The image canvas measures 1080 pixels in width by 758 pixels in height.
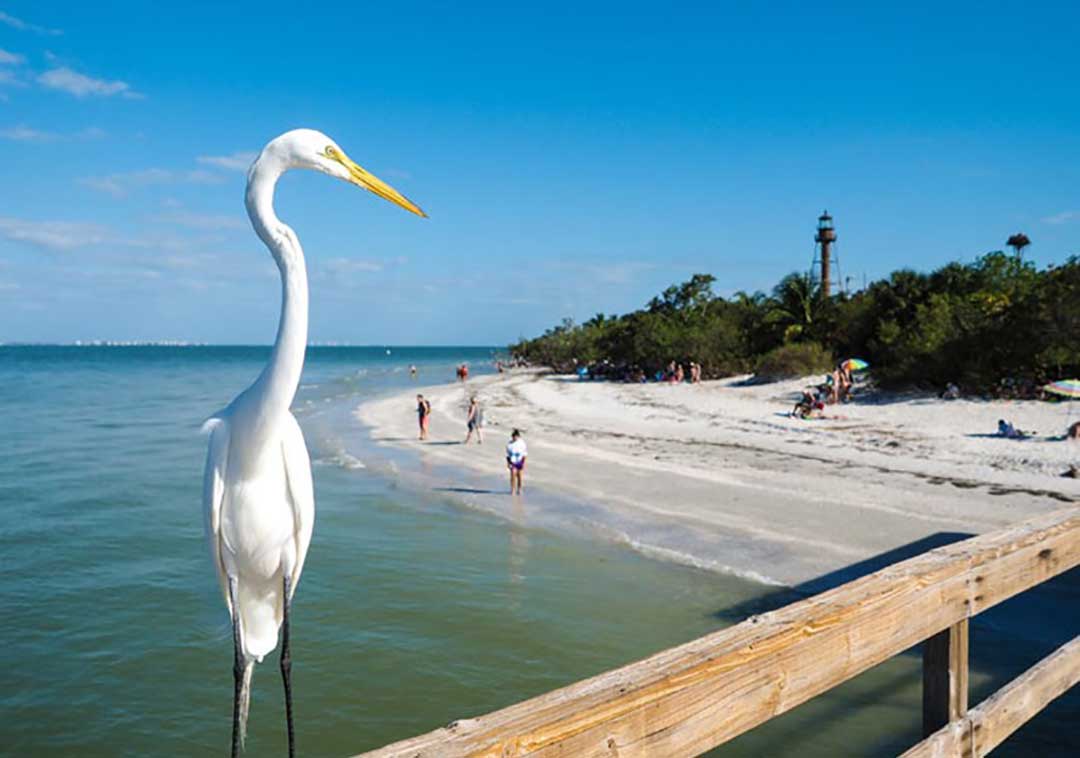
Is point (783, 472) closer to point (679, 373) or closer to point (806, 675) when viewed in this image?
point (806, 675)

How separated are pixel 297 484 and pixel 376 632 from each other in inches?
192

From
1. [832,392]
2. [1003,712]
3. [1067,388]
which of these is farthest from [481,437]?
[1003,712]

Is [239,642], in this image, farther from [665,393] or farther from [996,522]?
[665,393]

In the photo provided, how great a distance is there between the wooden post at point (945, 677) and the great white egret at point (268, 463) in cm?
253

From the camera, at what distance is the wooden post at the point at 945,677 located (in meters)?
2.27

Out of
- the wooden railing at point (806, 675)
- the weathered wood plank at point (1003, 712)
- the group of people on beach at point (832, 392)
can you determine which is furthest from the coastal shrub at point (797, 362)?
the wooden railing at point (806, 675)

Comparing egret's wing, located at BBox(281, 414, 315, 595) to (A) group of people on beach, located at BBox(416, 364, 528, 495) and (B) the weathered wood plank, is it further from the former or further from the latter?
(A) group of people on beach, located at BBox(416, 364, 528, 495)

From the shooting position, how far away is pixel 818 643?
1.79 m

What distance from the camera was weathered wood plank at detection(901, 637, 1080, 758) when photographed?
222 cm

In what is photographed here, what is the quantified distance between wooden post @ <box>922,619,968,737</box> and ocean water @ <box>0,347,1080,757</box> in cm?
A: 352

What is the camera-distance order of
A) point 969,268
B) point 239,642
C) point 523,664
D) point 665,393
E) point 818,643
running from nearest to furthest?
point 818,643
point 239,642
point 523,664
point 969,268
point 665,393

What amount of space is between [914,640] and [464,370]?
1807 inches

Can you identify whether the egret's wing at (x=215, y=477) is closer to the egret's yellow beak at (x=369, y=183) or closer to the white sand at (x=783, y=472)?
the egret's yellow beak at (x=369, y=183)

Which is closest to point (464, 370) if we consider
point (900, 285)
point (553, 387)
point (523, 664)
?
point (553, 387)
